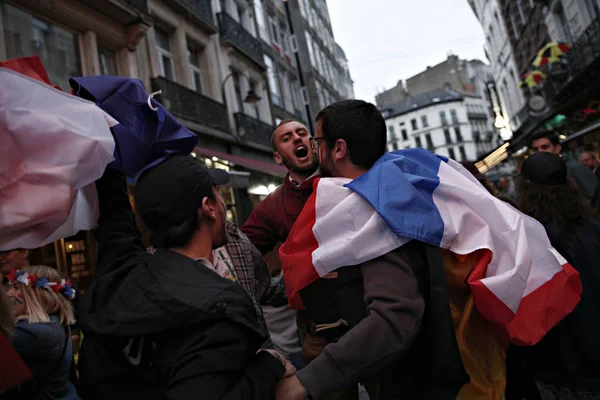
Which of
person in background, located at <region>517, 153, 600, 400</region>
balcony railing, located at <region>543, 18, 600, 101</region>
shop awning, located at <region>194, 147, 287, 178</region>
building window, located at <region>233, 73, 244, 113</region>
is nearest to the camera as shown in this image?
person in background, located at <region>517, 153, 600, 400</region>

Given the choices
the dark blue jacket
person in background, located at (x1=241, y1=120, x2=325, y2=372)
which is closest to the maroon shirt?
person in background, located at (x1=241, y1=120, x2=325, y2=372)

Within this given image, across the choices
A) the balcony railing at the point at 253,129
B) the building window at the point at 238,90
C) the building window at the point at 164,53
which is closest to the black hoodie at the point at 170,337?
the building window at the point at 164,53

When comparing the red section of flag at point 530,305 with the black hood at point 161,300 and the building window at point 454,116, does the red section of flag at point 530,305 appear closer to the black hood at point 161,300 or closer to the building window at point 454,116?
the black hood at point 161,300

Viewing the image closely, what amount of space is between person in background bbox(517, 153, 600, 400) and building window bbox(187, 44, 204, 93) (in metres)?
11.7

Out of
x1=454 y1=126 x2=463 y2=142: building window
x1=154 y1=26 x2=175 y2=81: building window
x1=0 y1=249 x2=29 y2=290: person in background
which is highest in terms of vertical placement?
x1=454 y1=126 x2=463 y2=142: building window

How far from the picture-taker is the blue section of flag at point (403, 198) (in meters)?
1.44

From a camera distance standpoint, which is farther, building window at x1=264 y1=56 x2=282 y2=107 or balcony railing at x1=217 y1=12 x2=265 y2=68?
building window at x1=264 y1=56 x2=282 y2=107

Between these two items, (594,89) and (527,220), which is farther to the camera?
(594,89)

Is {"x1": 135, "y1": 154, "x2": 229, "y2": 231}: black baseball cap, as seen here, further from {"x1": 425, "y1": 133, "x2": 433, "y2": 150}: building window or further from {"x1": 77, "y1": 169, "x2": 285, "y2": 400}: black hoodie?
{"x1": 425, "y1": 133, "x2": 433, "y2": 150}: building window

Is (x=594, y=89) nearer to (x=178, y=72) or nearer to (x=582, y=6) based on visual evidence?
(x=582, y=6)

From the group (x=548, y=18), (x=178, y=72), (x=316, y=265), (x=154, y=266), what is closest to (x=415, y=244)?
(x=316, y=265)

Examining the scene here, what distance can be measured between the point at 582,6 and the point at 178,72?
43.0 feet

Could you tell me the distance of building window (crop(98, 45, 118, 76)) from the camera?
920 centimetres

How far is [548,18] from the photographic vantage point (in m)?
16.4
